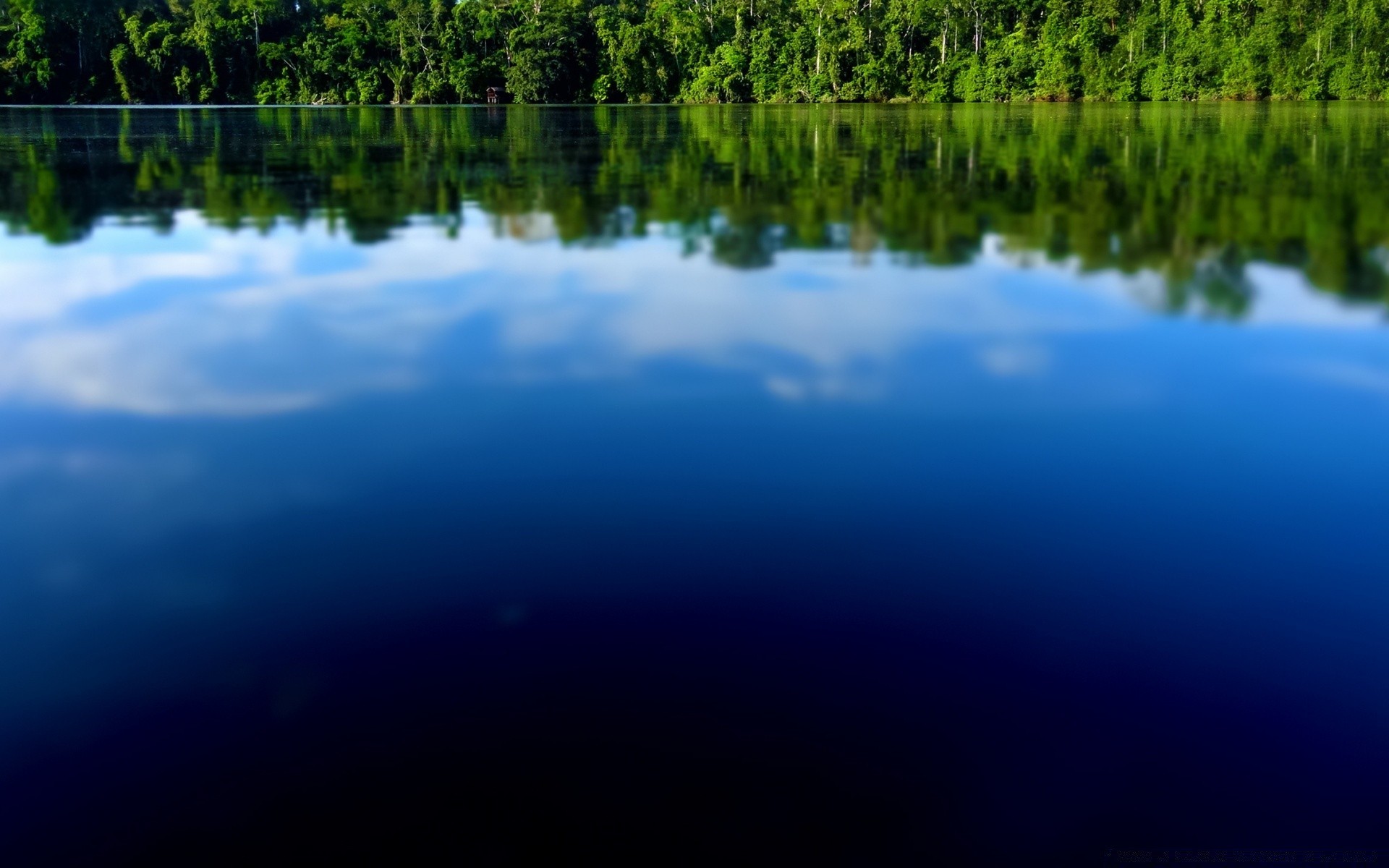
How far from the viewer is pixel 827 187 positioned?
16062mm

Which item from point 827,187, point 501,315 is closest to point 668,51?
point 827,187

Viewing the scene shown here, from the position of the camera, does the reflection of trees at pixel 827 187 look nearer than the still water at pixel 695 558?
No

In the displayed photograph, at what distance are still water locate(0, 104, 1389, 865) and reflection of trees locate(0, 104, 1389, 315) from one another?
660mm

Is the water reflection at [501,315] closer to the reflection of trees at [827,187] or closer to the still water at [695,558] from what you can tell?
the still water at [695,558]

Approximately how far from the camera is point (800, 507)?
5.04 meters

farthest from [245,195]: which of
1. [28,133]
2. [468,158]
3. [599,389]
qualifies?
[28,133]

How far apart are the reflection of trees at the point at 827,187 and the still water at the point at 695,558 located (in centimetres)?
66

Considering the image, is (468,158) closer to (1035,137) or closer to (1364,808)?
(1035,137)

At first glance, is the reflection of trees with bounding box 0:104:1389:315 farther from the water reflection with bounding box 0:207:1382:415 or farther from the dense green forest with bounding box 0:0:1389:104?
the dense green forest with bounding box 0:0:1389:104

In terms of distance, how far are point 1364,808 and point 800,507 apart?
90.2 inches

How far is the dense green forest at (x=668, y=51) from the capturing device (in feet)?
206

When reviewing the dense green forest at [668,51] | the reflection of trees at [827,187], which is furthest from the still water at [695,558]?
the dense green forest at [668,51]

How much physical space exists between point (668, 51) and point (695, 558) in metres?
72.4

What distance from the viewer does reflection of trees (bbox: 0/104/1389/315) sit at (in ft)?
36.3
